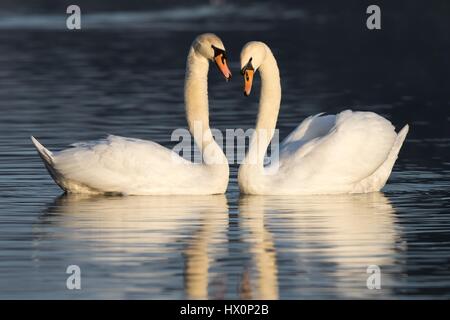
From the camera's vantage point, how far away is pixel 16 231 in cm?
1555

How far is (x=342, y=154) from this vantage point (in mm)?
17906

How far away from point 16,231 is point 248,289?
12.0 ft

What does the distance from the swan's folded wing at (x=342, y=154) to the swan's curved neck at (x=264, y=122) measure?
0.96ft

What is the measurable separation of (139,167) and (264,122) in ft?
5.93

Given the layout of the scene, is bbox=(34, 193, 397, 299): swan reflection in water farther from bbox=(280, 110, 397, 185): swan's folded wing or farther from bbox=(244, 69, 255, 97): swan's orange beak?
bbox=(244, 69, 255, 97): swan's orange beak

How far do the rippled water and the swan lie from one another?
18cm

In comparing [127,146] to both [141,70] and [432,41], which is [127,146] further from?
[432,41]

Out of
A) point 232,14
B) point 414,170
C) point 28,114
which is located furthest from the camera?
point 232,14

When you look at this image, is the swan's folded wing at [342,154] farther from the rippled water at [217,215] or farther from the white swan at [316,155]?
the rippled water at [217,215]

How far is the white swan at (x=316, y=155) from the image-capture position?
17.8m

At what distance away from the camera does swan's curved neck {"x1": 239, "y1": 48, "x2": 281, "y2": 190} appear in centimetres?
1795

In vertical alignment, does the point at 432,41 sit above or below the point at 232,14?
below

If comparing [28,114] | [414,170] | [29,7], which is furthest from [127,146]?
[29,7]

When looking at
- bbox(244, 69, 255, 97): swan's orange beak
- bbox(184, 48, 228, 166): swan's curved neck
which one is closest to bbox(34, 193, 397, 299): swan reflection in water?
bbox(184, 48, 228, 166): swan's curved neck
